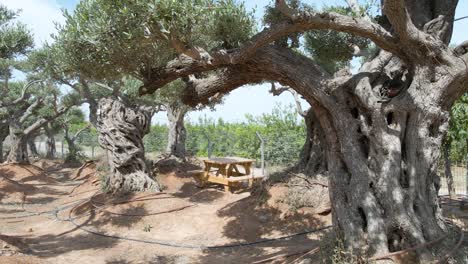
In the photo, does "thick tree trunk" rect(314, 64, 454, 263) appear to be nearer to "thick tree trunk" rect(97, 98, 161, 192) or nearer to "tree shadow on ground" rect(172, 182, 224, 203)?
"tree shadow on ground" rect(172, 182, 224, 203)

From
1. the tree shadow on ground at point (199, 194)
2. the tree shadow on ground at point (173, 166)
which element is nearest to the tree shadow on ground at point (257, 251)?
the tree shadow on ground at point (199, 194)

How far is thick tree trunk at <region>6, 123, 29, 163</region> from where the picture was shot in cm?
1886

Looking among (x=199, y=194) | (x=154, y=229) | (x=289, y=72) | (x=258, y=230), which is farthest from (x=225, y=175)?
(x=289, y=72)

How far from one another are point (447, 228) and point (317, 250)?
1.71 metres

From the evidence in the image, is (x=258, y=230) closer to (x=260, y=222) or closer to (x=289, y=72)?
(x=260, y=222)

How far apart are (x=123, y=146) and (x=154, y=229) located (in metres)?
3.84

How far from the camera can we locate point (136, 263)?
7.11 metres

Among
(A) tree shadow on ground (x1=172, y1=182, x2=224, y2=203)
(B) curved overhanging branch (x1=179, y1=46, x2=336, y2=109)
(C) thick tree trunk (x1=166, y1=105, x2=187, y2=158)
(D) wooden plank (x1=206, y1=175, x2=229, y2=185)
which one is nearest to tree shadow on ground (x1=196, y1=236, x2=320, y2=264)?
(B) curved overhanging branch (x1=179, y1=46, x2=336, y2=109)

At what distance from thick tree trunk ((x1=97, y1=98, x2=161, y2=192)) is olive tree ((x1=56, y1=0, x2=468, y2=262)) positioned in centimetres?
683

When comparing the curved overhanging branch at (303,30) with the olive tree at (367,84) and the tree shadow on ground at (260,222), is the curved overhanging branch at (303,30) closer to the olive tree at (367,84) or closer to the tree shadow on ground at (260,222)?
the olive tree at (367,84)

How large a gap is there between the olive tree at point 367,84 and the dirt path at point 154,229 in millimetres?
2154

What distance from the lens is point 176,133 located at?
58.0 feet

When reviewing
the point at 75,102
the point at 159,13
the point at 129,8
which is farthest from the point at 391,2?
the point at 75,102

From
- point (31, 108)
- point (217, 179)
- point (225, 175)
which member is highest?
point (31, 108)
